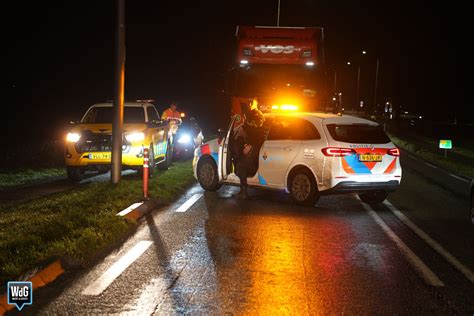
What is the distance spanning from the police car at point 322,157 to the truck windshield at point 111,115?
4394 millimetres

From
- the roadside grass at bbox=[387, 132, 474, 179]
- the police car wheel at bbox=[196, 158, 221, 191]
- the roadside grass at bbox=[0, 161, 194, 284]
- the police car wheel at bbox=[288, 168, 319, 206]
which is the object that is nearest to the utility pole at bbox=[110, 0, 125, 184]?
the roadside grass at bbox=[0, 161, 194, 284]

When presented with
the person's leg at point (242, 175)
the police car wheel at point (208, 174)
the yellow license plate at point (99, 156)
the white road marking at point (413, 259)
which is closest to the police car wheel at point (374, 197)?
the white road marking at point (413, 259)

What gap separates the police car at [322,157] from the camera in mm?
10570

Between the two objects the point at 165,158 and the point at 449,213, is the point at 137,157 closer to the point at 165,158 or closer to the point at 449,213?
the point at 165,158

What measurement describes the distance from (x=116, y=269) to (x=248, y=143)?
5.63 m

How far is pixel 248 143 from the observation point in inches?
467

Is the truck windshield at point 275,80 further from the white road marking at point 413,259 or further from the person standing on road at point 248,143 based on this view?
the white road marking at point 413,259

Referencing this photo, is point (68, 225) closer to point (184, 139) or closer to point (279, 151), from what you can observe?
point (279, 151)

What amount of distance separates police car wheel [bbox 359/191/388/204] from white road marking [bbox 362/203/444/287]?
70.8 inches

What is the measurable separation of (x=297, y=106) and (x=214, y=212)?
915 centimetres

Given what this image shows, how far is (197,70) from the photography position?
56.3m

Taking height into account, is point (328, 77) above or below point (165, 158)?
above

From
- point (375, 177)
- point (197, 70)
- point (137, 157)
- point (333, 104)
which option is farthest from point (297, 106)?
point (197, 70)

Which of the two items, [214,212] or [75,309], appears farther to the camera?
[214,212]
